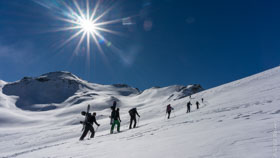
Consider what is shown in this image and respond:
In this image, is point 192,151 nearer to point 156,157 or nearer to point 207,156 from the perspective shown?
point 207,156

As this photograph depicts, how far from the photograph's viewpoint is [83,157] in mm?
4766

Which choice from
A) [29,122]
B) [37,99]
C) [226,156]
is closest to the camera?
[226,156]

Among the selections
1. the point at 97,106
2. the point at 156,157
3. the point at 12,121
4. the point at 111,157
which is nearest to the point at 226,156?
the point at 156,157

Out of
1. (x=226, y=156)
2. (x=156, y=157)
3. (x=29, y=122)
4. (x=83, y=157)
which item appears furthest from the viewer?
(x=29, y=122)

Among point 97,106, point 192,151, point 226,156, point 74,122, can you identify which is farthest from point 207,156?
point 97,106

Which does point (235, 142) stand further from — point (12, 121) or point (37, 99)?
point (37, 99)

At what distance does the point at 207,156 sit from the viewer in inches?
113

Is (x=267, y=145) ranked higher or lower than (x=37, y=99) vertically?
lower

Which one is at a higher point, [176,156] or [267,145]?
[267,145]

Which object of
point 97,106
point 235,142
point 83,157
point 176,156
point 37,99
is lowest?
point 83,157

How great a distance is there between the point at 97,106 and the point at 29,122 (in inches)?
1927

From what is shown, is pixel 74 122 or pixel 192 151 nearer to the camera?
pixel 192 151

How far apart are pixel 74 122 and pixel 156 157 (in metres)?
56.8

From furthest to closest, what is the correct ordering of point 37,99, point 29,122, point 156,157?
1. point 37,99
2. point 29,122
3. point 156,157
